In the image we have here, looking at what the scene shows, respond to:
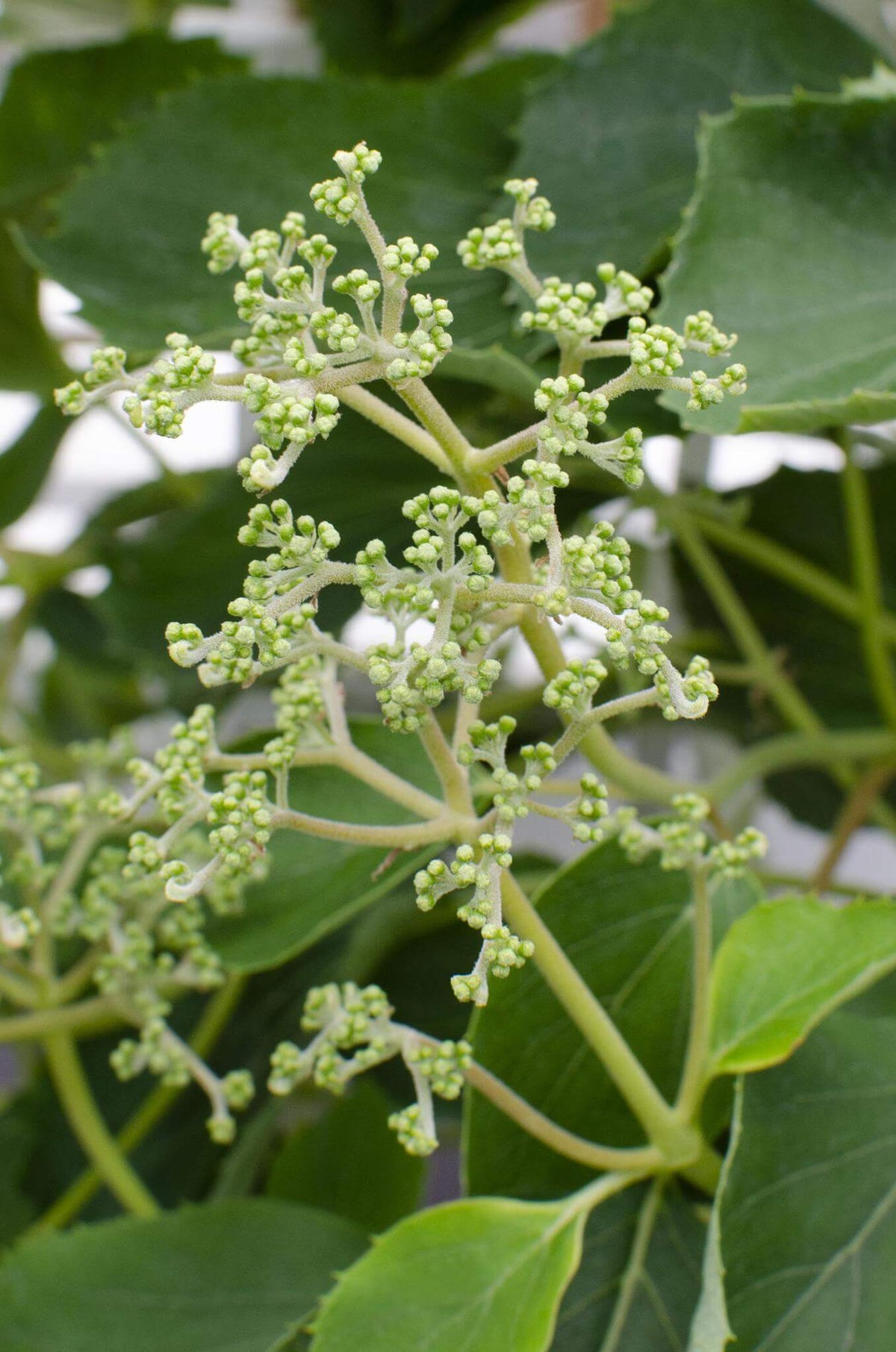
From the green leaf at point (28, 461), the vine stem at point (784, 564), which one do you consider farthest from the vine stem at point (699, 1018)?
the green leaf at point (28, 461)

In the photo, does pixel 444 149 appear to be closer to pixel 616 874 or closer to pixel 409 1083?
pixel 616 874

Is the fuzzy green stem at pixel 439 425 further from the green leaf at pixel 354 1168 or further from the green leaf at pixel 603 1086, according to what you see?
the green leaf at pixel 354 1168

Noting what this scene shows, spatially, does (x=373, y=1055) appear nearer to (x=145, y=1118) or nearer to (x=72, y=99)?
(x=145, y=1118)

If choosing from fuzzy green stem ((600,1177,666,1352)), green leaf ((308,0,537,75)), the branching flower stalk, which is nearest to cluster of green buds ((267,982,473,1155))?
the branching flower stalk

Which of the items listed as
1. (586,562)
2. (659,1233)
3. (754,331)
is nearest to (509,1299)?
(659,1233)

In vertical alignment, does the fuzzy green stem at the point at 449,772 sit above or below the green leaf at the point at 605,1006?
above
